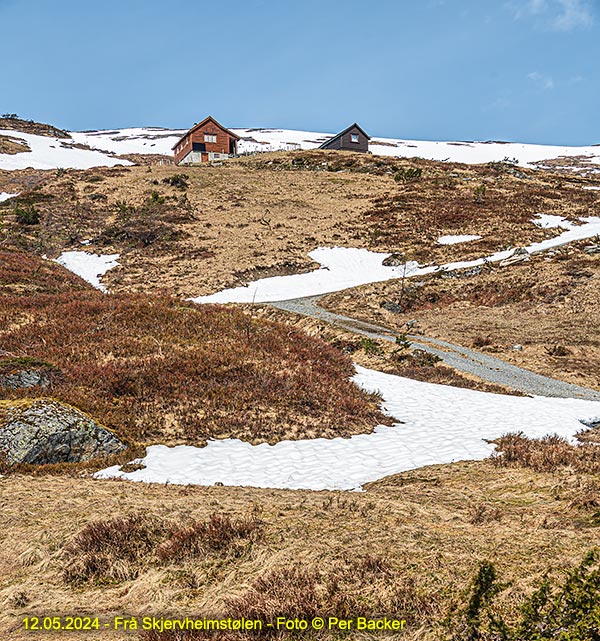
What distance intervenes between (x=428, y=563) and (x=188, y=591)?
2.57m

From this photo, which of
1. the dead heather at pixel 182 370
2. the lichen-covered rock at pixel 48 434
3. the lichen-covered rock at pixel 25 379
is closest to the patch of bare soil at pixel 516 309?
the dead heather at pixel 182 370

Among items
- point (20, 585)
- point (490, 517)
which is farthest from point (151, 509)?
point (490, 517)

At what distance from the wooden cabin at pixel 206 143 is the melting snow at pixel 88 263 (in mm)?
47738

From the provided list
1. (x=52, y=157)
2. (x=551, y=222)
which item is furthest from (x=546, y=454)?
(x=52, y=157)

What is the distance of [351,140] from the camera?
94.3 m

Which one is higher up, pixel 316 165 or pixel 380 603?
pixel 316 165

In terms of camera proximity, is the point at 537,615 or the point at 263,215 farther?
the point at 263,215

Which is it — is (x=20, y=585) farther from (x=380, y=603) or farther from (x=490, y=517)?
(x=490, y=517)

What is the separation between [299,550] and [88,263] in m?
42.6

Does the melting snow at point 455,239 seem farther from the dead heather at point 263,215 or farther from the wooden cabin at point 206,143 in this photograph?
the wooden cabin at point 206,143

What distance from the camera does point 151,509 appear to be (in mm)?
6289

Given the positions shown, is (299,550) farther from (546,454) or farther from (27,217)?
(27,217)

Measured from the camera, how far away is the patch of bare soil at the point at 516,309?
70.7 ft

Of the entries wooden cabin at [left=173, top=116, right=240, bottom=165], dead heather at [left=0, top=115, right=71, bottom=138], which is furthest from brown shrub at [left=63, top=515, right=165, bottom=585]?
dead heather at [left=0, top=115, right=71, bottom=138]
